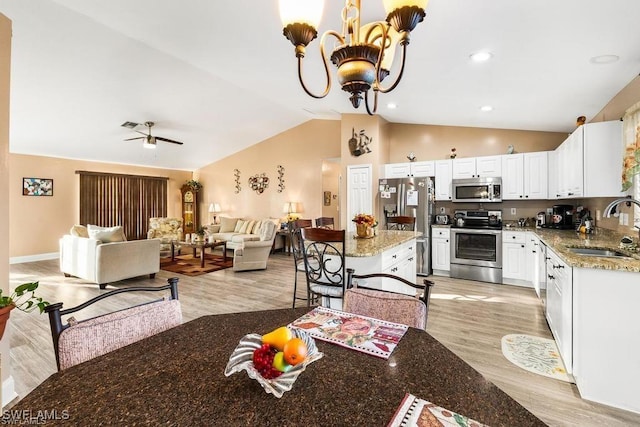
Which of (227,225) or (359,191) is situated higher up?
(359,191)

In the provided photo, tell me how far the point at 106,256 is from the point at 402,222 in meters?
4.35

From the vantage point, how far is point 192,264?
249 inches

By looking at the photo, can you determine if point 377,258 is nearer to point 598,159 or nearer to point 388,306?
point 388,306

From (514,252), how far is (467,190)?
116 cm

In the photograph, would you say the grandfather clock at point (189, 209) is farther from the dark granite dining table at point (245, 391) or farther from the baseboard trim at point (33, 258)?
the dark granite dining table at point (245, 391)

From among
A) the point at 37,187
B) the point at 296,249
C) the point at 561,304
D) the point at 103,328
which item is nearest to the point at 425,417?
the point at 103,328

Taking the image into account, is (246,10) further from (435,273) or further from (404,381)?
(435,273)

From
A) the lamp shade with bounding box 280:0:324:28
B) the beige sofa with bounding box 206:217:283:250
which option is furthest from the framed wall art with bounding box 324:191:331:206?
the lamp shade with bounding box 280:0:324:28

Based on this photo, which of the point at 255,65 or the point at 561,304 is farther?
the point at 255,65

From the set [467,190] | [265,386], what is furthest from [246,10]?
[467,190]

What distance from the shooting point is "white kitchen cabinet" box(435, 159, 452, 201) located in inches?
202

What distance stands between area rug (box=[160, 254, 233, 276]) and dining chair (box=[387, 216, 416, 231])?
11.1ft

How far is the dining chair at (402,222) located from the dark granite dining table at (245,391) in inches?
127

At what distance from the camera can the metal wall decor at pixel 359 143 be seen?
18.7 ft
